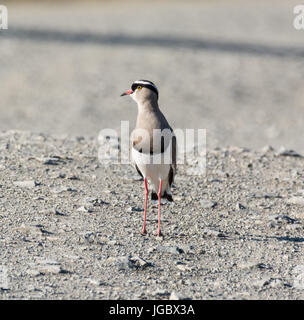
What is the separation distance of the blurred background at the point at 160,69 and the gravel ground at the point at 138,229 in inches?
119

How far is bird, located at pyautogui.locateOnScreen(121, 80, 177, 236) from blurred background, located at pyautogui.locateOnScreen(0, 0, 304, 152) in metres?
4.34

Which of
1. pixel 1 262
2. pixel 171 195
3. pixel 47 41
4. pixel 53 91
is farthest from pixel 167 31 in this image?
pixel 1 262

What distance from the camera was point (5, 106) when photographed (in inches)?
588

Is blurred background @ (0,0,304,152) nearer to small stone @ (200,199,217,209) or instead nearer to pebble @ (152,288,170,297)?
small stone @ (200,199,217,209)

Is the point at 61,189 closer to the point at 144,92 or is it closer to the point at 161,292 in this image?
the point at 144,92

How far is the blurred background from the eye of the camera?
1440 cm

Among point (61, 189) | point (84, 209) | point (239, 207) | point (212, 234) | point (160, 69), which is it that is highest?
point (160, 69)

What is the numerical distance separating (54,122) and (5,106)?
5.31 feet

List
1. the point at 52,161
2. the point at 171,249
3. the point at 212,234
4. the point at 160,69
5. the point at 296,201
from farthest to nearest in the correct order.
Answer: the point at 160,69 → the point at 52,161 → the point at 296,201 → the point at 212,234 → the point at 171,249

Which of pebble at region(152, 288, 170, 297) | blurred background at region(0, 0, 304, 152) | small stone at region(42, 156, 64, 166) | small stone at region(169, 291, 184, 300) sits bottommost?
small stone at region(169, 291, 184, 300)

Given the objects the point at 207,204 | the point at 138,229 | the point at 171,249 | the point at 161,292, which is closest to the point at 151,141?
the point at 138,229

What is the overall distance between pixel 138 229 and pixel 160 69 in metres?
11.9

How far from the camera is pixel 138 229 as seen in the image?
22.1 ft

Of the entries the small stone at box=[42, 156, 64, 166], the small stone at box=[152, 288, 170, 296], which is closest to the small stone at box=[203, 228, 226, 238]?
the small stone at box=[152, 288, 170, 296]
